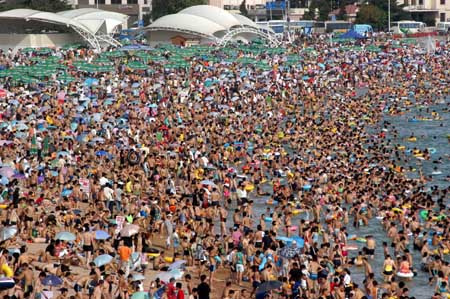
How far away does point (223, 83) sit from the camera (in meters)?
56.9

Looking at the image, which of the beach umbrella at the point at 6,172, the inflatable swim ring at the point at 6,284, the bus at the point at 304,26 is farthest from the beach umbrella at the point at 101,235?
the bus at the point at 304,26

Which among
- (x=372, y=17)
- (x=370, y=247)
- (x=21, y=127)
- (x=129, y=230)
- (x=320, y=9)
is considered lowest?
(x=370, y=247)

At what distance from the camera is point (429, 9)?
117938mm

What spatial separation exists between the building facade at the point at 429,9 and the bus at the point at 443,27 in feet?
20.9

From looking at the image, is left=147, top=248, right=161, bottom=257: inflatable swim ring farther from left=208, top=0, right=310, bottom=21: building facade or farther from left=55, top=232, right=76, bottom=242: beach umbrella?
left=208, top=0, right=310, bottom=21: building facade

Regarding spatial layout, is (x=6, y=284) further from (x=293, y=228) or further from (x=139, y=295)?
(x=293, y=228)

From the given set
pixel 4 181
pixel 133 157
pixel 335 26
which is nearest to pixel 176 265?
pixel 4 181

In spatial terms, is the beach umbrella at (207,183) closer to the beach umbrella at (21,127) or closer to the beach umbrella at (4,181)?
the beach umbrella at (4,181)

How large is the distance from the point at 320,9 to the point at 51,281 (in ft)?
330

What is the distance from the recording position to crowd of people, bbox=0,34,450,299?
72.4 feet

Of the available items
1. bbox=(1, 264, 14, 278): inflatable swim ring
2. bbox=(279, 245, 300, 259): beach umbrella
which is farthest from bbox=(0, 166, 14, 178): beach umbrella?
bbox=(279, 245, 300, 259): beach umbrella

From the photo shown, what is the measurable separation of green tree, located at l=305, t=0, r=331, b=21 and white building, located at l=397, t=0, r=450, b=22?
8511 mm

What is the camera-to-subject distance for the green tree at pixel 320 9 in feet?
380

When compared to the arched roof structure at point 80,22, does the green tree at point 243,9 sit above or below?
above
